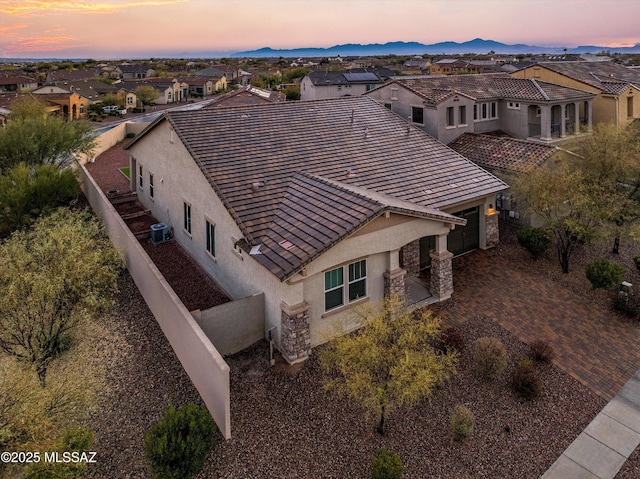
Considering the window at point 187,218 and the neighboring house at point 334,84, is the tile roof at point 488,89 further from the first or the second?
the neighboring house at point 334,84

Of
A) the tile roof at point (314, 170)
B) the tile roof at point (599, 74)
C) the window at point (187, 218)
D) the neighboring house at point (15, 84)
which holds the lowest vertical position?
the window at point (187, 218)

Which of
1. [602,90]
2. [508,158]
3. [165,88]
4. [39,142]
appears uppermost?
[165,88]

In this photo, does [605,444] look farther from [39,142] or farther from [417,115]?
[39,142]

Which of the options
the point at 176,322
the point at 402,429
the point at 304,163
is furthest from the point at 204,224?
the point at 402,429

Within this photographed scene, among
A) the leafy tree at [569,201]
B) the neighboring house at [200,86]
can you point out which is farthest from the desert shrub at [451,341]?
the neighboring house at [200,86]

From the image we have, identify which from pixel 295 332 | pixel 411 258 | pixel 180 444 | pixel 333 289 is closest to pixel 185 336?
pixel 295 332

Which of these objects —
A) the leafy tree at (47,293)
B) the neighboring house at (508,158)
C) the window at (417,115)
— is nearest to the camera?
the leafy tree at (47,293)
